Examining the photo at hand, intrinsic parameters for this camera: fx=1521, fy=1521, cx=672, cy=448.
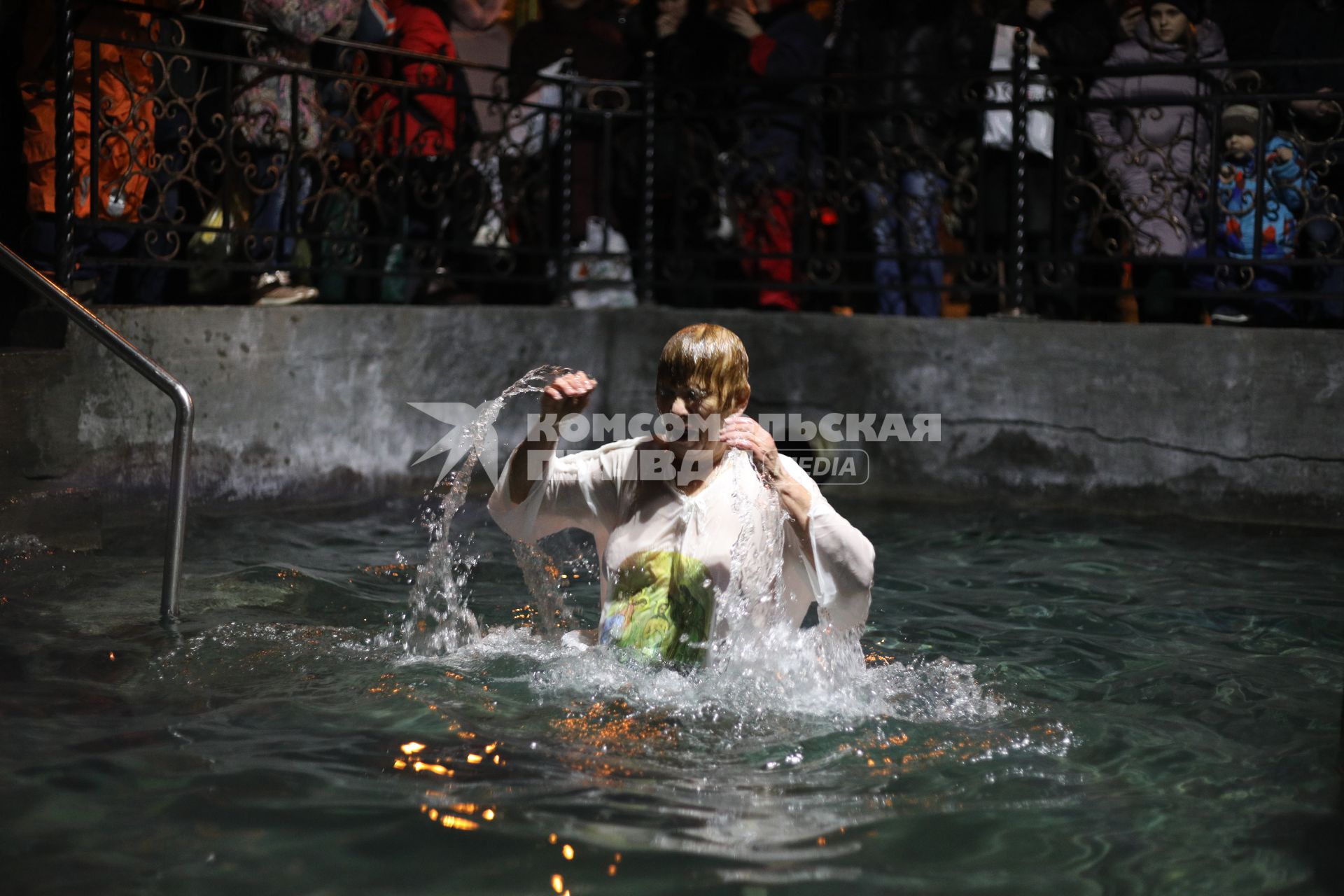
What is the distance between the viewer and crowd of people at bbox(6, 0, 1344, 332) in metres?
8.17

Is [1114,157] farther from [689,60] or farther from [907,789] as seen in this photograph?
[907,789]

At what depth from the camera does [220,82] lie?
8.48m

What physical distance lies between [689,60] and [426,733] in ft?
22.6

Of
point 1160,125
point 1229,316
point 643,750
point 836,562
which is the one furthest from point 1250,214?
point 643,750

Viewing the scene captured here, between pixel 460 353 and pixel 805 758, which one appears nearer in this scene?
pixel 805 758

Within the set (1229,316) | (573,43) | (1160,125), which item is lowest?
(1229,316)

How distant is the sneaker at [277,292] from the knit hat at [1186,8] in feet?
17.6

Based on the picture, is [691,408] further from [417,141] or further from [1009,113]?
[1009,113]

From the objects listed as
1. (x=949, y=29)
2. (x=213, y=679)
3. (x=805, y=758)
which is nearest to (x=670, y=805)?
(x=805, y=758)

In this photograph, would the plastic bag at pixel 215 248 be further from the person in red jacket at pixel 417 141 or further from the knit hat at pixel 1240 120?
the knit hat at pixel 1240 120

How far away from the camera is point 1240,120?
8.96m

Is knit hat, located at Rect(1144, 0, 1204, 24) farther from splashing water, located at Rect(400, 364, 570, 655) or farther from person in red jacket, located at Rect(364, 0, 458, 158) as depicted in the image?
splashing water, located at Rect(400, 364, 570, 655)

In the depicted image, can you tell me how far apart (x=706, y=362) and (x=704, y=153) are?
20.3 feet

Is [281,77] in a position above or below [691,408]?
above
